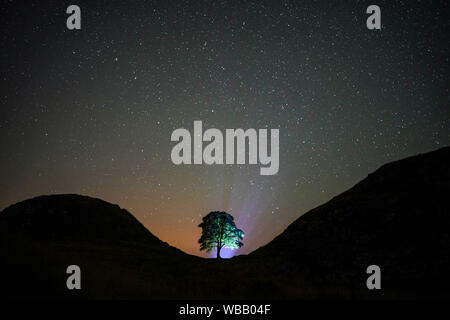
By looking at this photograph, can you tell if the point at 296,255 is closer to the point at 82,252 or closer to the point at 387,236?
the point at 387,236

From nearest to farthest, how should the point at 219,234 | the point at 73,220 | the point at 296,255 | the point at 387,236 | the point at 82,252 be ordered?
the point at 82,252, the point at 387,236, the point at 296,255, the point at 219,234, the point at 73,220

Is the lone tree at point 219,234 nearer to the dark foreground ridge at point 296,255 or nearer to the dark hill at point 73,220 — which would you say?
the dark foreground ridge at point 296,255

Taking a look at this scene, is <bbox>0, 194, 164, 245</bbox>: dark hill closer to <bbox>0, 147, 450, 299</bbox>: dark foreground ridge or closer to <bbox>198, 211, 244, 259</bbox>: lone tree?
<bbox>0, 147, 450, 299</bbox>: dark foreground ridge

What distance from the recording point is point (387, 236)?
117ft

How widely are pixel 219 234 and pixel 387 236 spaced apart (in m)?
27.4

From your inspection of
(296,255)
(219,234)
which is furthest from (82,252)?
(219,234)

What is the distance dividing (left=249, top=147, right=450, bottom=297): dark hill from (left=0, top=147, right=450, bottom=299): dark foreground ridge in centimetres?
13

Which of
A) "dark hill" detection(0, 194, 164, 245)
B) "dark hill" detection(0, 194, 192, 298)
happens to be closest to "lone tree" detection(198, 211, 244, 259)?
"dark hill" detection(0, 194, 192, 298)

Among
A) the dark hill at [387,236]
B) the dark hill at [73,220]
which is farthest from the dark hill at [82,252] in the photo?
the dark hill at [387,236]

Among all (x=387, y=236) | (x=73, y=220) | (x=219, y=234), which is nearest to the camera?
(x=387, y=236)

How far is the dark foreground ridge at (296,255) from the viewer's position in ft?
42.6
